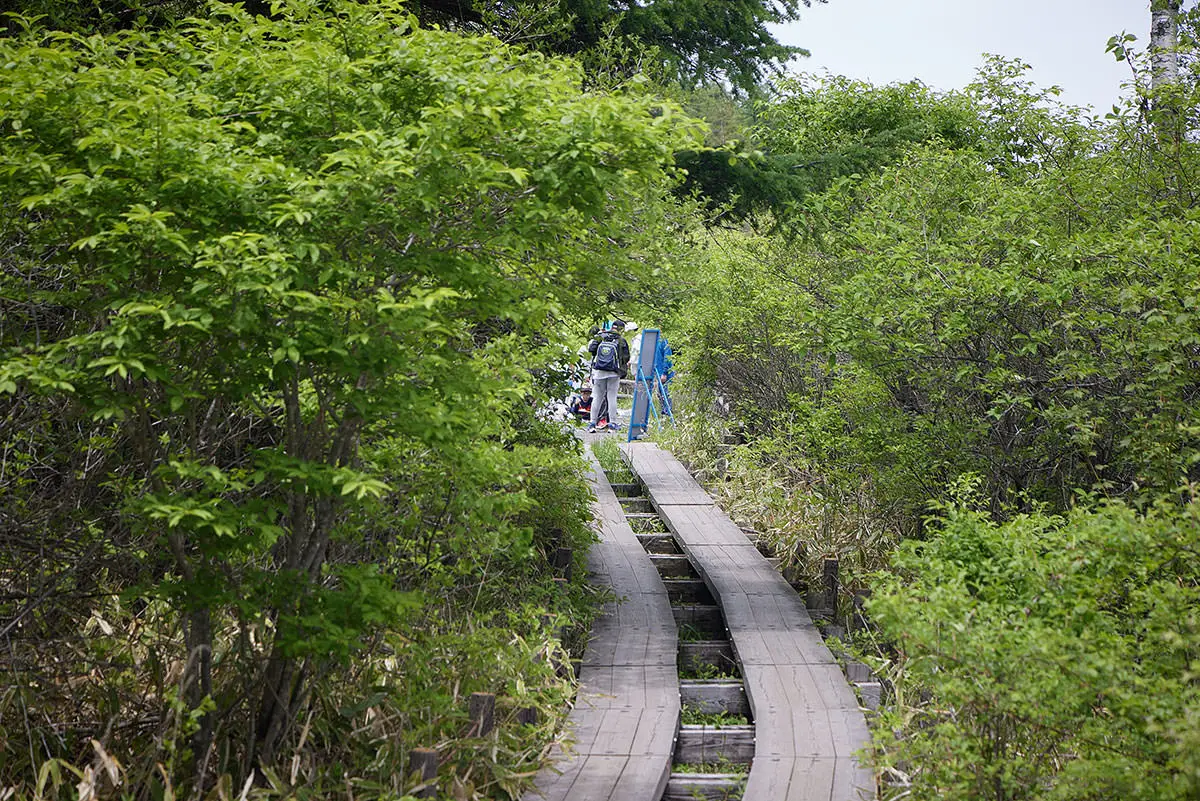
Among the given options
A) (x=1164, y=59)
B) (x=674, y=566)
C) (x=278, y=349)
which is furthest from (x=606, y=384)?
(x=278, y=349)

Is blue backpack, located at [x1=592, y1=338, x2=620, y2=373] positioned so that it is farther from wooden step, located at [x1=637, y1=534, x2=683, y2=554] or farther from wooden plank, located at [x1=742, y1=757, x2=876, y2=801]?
wooden plank, located at [x1=742, y1=757, x2=876, y2=801]

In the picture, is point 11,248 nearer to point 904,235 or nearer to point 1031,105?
point 904,235

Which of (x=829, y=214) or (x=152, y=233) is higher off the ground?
(x=829, y=214)

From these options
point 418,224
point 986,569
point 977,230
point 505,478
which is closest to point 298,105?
point 418,224

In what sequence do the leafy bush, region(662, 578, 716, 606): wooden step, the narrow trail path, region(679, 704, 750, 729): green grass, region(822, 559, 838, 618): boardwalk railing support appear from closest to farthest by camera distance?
1. the leafy bush
2. the narrow trail path
3. region(679, 704, 750, 729): green grass
4. region(822, 559, 838, 618): boardwalk railing support
5. region(662, 578, 716, 606): wooden step

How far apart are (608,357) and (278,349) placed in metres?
12.0

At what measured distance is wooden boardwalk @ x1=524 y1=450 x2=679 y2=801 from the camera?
536 centimetres

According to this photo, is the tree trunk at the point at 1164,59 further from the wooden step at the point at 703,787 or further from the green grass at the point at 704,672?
the wooden step at the point at 703,787

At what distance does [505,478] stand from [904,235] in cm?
397

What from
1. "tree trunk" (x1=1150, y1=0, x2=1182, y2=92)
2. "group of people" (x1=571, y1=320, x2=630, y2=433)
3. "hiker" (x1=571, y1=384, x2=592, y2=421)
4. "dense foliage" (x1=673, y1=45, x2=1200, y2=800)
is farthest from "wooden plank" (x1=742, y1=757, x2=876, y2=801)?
"hiker" (x1=571, y1=384, x2=592, y2=421)

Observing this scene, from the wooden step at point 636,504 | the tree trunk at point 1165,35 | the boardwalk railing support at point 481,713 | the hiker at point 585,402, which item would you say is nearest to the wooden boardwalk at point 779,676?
the wooden step at point 636,504

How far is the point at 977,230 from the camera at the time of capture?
746 cm

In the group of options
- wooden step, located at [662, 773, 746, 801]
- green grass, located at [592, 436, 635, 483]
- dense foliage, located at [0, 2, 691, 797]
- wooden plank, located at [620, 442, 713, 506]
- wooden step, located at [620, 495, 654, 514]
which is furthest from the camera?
green grass, located at [592, 436, 635, 483]

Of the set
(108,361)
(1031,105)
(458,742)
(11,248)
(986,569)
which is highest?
(1031,105)
